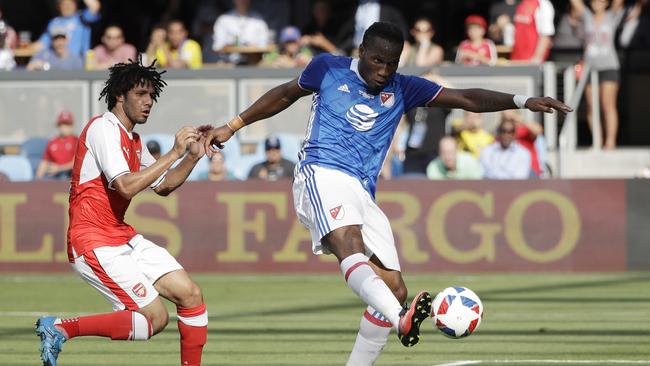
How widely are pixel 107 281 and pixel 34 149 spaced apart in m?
11.3

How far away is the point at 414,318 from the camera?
24.1 feet

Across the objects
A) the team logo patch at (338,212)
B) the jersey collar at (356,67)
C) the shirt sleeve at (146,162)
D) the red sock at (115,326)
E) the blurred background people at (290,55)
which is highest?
the jersey collar at (356,67)

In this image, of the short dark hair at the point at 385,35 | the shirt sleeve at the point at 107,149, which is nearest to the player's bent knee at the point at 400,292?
the short dark hair at the point at 385,35

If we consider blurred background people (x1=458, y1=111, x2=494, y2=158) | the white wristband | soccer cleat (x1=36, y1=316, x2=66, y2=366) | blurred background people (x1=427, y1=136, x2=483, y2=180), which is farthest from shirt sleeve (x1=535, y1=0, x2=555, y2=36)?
soccer cleat (x1=36, y1=316, x2=66, y2=366)

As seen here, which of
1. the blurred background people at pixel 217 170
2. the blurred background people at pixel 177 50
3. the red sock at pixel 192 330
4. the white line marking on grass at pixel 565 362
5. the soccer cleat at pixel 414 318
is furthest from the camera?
the blurred background people at pixel 177 50

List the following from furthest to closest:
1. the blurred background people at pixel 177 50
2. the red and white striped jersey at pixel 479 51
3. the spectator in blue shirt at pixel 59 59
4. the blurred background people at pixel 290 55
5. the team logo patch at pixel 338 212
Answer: the blurred background people at pixel 177 50 → the spectator in blue shirt at pixel 59 59 → the blurred background people at pixel 290 55 → the red and white striped jersey at pixel 479 51 → the team logo patch at pixel 338 212

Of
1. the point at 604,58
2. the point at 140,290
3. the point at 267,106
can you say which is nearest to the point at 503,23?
the point at 604,58

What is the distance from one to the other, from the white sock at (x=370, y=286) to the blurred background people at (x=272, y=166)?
31.9 ft

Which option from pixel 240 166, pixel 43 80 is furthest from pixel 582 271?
pixel 43 80

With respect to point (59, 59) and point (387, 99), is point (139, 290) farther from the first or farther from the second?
point (59, 59)

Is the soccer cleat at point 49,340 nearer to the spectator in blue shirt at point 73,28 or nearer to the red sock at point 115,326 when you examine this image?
the red sock at point 115,326

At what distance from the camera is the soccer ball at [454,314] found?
766cm

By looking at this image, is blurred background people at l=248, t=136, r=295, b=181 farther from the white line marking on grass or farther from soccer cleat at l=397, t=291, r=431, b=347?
soccer cleat at l=397, t=291, r=431, b=347

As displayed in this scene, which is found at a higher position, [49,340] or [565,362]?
[49,340]
